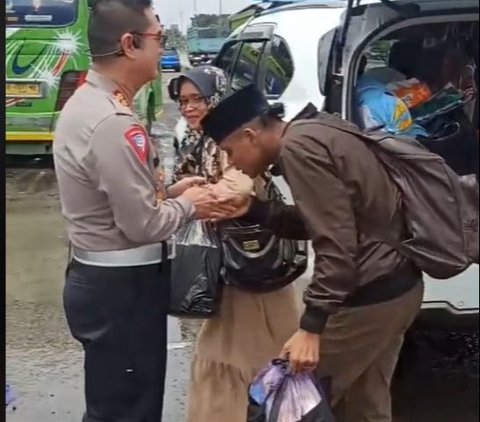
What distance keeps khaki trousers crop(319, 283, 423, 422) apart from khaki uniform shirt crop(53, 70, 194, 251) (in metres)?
0.50

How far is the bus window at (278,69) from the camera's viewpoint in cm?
310

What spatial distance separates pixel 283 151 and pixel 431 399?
3.90 ft

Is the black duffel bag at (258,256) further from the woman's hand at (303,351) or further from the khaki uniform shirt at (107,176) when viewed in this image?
the woman's hand at (303,351)

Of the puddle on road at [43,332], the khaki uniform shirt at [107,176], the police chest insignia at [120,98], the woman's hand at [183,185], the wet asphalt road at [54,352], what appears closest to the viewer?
the khaki uniform shirt at [107,176]

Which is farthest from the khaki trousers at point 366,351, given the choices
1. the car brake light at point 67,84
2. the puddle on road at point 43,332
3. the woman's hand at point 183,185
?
the car brake light at point 67,84

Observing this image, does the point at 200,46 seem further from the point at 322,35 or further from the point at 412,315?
the point at 412,315

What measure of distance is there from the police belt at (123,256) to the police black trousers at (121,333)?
1 cm

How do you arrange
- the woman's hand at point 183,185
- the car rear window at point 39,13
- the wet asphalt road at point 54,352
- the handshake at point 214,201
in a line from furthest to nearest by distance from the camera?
the car rear window at point 39,13
the wet asphalt road at point 54,352
the woman's hand at point 183,185
the handshake at point 214,201

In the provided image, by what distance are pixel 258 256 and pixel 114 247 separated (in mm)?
497

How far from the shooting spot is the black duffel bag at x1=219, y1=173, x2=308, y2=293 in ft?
9.70

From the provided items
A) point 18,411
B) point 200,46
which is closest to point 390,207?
point 200,46

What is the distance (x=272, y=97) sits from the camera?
9.98 ft

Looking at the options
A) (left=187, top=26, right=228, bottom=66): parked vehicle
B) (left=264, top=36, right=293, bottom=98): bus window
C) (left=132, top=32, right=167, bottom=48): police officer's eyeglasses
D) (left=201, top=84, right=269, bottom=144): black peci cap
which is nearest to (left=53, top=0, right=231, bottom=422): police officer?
(left=132, top=32, right=167, bottom=48): police officer's eyeglasses

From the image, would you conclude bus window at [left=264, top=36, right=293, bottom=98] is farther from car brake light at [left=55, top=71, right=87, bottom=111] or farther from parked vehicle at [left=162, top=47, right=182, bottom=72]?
car brake light at [left=55, top=71, right=87, bottom=111]
